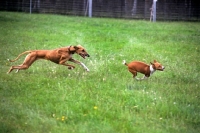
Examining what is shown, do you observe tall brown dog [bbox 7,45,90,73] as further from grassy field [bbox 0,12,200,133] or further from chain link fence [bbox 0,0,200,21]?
chain link fence [bbox 0,0,200,21]

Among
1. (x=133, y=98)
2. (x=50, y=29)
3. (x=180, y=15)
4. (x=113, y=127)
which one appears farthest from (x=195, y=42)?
(x=180, y=15)

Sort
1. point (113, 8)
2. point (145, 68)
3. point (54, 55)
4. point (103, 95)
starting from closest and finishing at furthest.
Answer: point (103, 95) < point (145, 68) < point (54, 55) < point (113, 8)

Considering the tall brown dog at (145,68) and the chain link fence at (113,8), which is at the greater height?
the chain link fence at (113,8)

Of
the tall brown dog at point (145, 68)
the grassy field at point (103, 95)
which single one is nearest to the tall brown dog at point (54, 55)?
the grassy field at point (103, 95)

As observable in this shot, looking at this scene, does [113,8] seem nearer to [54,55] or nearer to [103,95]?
[54,55]

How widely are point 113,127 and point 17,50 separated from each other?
584 centimetres

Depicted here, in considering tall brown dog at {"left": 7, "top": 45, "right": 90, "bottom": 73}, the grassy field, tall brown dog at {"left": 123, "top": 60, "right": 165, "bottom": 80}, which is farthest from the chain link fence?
tall brown dog at {"left": 123, "top": 60, "right": 165, "bottom": 80}

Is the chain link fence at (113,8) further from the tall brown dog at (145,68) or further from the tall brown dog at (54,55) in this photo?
the tall brown dog at (145,68)

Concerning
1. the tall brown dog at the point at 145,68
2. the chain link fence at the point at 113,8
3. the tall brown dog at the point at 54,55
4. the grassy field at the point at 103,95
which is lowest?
the grassy field at the point at 103,95

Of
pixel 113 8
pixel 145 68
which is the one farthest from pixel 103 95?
pixel 113 8

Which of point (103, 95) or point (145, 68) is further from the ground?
point (145, 68)

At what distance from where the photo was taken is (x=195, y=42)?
13.5 m

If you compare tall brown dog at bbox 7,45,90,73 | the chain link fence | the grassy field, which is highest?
the chain link fence

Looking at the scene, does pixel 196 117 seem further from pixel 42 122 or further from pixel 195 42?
pixel 195 42
